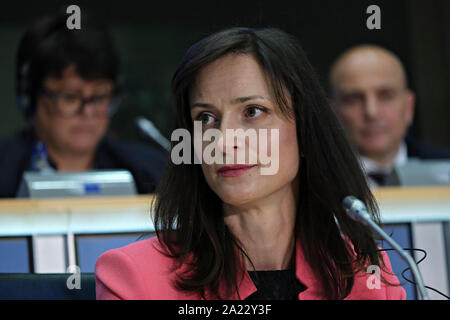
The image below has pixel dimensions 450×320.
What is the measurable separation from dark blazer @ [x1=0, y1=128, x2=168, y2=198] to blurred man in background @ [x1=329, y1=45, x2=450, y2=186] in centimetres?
112

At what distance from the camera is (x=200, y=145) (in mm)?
1512

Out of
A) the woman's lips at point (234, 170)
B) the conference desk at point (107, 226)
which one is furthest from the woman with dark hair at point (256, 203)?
the conference desk at point (107, 226)

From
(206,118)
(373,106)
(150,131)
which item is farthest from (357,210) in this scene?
(373,106)

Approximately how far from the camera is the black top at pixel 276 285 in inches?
59.3

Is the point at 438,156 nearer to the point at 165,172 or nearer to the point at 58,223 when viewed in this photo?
the point at 58,223

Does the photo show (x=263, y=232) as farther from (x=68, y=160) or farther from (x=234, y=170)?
(x=68, y=160)

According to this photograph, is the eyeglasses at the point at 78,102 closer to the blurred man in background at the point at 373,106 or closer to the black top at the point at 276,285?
the blurred man in background at the point at 373,106

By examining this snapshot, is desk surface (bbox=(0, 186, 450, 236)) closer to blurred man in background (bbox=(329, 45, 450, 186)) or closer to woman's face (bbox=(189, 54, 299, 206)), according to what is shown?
woman's face (bbox=(189, 54, 299, 206))

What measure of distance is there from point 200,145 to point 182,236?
0.64 feet

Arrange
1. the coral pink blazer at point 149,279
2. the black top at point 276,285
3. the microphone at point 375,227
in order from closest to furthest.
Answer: the microphone at point 375,227
the coral pink blazer at point 149,279
the black top at point 276,285

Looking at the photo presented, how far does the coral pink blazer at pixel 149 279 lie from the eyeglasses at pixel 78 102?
240 centimetres

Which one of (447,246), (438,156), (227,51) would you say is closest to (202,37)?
(227,51)

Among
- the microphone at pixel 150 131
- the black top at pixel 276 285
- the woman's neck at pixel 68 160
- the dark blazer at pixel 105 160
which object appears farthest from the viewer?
the woman's neck at pixel 68 160

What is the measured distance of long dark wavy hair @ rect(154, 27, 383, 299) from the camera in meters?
1.49
